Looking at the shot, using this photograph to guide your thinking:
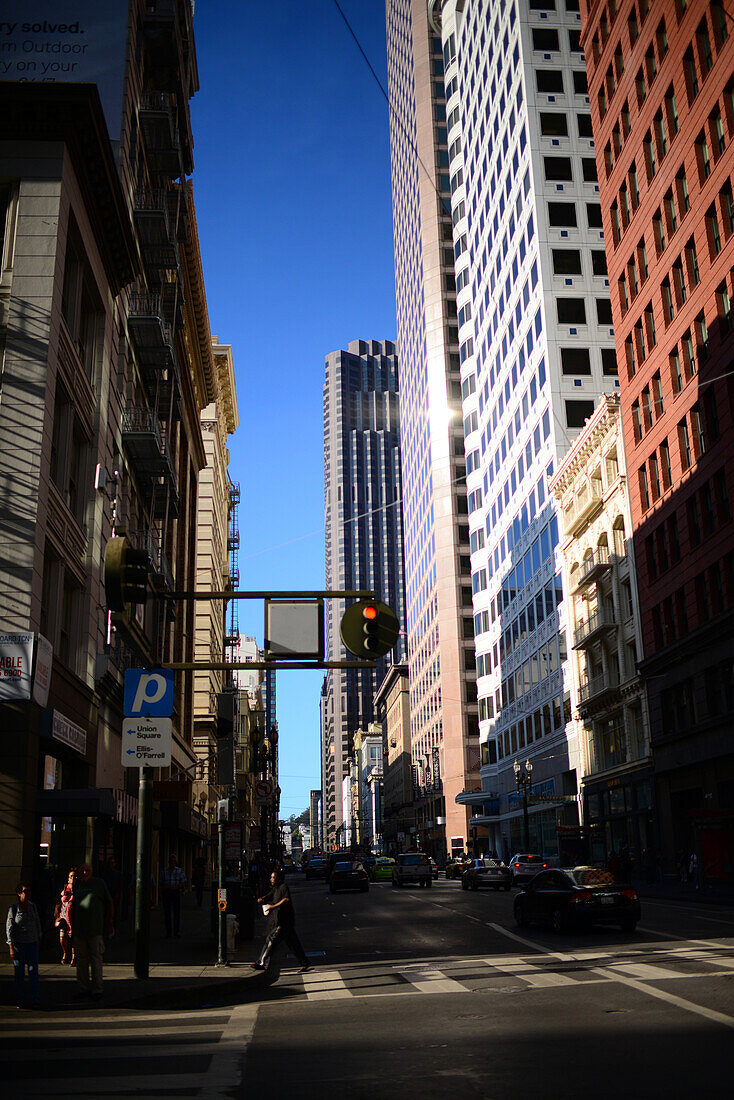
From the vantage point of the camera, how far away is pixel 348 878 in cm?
5656

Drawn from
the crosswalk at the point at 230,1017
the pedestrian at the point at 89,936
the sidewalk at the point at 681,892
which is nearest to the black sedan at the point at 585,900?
the crosswalk at the point at 230,1017

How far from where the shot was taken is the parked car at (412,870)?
2376 inches

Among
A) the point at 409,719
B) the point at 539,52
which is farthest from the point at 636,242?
the point at 409,719

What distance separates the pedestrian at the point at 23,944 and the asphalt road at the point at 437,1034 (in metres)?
0.69

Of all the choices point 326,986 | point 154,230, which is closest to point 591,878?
point 326,986

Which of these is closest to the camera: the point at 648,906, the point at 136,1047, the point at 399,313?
the point at 136,1047

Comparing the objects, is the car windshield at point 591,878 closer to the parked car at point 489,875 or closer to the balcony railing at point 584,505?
the parked car at point 489,875

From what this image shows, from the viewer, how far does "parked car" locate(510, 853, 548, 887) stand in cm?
5059

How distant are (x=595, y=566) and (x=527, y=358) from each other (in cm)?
2206

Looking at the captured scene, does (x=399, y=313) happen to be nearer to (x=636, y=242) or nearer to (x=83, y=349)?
(x=636, y=242)

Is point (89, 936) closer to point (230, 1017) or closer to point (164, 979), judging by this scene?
point (164, 979)

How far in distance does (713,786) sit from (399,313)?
11416 centimetres

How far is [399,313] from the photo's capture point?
149 meters

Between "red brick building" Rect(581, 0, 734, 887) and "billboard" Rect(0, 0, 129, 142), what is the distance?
75.9 ft
